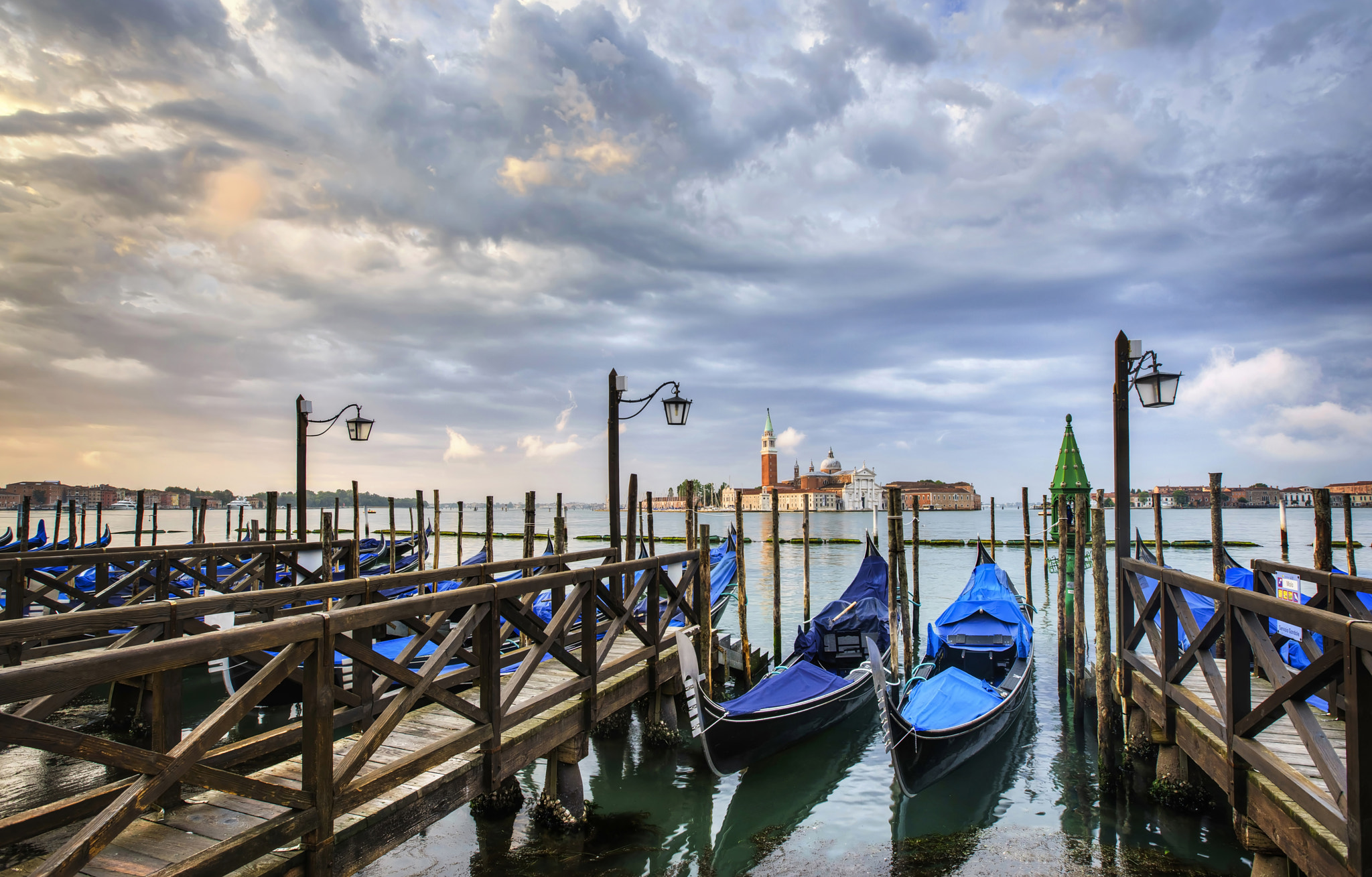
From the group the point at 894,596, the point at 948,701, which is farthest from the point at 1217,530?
the point at 948,701

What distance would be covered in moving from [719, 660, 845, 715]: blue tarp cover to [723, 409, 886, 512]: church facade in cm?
10548

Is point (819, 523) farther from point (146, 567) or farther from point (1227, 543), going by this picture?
point (146, 567)

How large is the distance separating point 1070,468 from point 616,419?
17.7 meters

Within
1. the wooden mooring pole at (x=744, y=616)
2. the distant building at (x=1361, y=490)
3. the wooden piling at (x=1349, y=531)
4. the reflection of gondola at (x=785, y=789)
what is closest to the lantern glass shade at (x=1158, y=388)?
the reflection of gondola at (x=785, y=789)

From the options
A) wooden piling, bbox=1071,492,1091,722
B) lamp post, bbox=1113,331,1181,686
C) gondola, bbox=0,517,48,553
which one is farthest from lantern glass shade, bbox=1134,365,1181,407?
gondola, bbox=0,517,48,553

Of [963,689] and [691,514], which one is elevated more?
[691,514]

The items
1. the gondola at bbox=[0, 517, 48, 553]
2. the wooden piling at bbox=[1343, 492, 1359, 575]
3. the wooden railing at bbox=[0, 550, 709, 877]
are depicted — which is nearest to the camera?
the wooden railing at bbox=[0, 550, 709, 877]

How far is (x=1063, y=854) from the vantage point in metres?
5.52

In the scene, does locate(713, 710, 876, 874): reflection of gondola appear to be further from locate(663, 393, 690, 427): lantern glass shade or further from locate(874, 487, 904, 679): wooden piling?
locate(663, 393, 690, 427): lantern glass shade

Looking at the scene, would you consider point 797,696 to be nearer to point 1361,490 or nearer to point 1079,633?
point 1079,633

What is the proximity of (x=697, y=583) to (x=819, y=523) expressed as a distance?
79365 millimetres

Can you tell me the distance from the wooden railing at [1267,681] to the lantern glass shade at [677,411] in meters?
4.53

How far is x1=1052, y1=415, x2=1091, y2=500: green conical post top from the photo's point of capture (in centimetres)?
2105

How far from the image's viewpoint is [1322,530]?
7.58m
